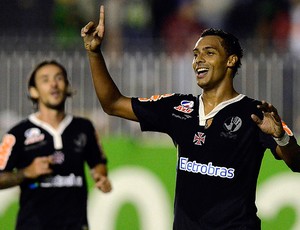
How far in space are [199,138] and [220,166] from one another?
0.23m

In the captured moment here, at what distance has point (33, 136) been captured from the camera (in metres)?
7.75

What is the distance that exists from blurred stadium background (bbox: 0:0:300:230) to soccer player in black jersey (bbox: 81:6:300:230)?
430 centimetres

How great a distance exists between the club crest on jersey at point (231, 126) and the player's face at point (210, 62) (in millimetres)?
246

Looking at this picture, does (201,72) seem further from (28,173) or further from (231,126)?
(28,173)

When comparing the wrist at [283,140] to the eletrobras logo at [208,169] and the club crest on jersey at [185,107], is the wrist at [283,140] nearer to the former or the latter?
the eletrobras logo at [208,169]

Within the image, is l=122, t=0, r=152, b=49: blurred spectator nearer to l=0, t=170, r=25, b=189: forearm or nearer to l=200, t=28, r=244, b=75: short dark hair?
l=0, t=170, r=25, b=189: forearm

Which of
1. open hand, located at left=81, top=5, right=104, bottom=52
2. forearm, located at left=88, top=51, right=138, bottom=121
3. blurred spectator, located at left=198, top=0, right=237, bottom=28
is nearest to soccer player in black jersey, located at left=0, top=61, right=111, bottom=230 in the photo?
forearm, located at left=88, top=51, right=138, bottom=121

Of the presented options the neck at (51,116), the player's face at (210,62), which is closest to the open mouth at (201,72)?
the player's face at (210,62)

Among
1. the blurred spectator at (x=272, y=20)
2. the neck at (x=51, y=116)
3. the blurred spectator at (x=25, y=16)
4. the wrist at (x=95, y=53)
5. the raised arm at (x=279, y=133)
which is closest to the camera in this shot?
the raised arm at (x=279, y=133)

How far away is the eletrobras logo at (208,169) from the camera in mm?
5734

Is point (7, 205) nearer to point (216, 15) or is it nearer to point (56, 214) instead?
point (56, 214)

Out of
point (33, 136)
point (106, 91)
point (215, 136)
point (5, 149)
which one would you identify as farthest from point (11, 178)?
point (215, 136)

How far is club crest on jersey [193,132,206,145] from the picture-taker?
5.84m

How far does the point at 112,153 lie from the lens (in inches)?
408
